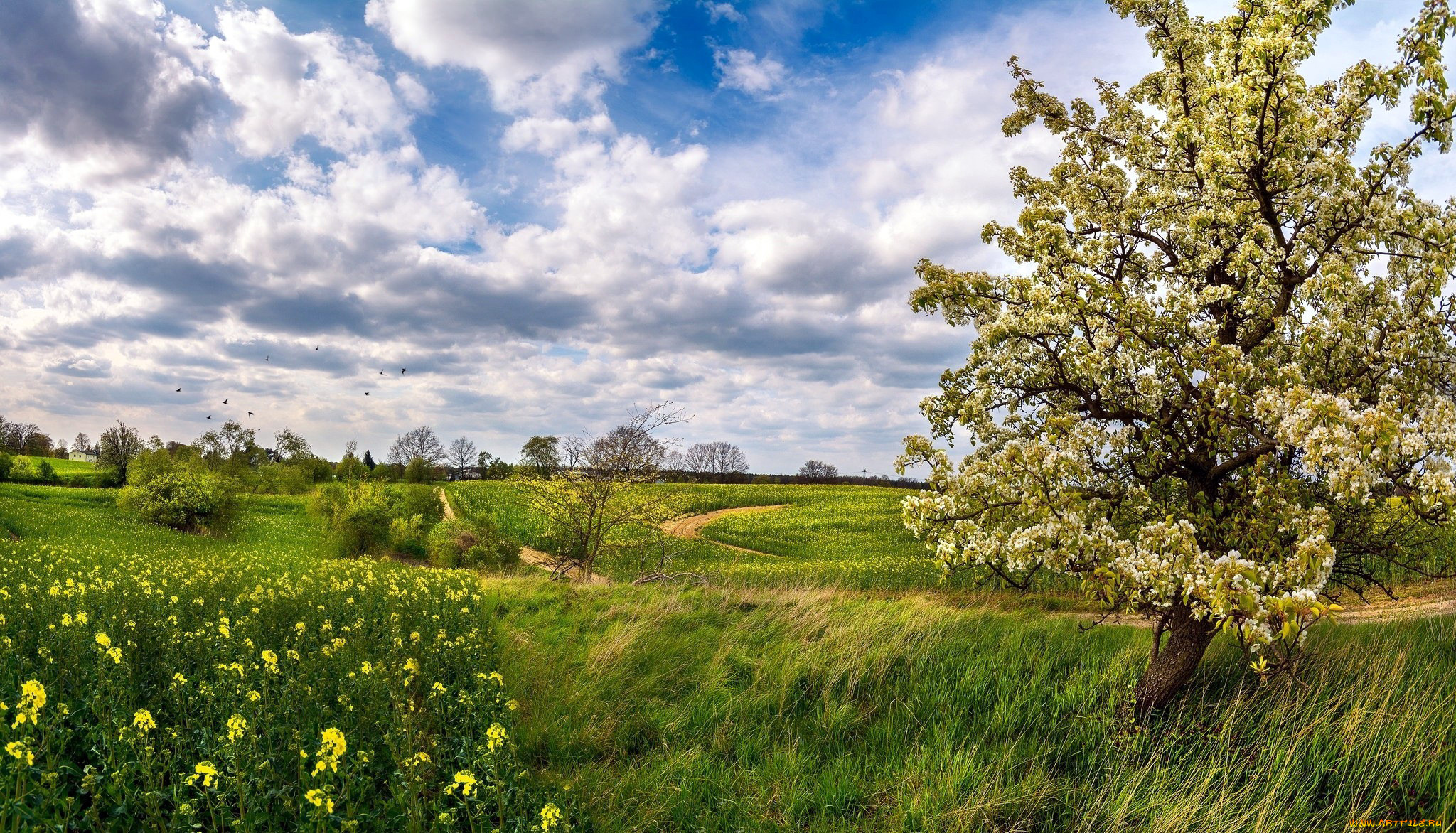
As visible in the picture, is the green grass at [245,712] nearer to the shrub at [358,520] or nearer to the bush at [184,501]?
the shrub at [358,520]

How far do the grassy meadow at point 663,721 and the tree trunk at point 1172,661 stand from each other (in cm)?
25

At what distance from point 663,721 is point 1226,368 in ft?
21.3

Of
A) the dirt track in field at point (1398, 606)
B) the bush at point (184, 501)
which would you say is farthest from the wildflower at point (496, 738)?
the bush at point (184, 501)

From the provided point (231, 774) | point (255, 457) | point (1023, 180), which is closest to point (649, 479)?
point (1023, 180)

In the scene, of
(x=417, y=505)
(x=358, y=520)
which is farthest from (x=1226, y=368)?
(x=417, y=505)

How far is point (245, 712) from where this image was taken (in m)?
4.81

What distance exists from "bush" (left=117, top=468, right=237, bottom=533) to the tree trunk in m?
39.0

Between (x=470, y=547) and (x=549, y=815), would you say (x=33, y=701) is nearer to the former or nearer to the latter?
(x=549, y=815)

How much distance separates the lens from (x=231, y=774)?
4168 millimetres

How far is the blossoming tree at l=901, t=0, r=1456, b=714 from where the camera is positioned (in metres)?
5.62

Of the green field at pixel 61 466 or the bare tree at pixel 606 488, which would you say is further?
the green field at pixel 61 466

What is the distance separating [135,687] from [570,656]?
16.0ft

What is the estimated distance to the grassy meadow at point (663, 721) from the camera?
4.53m

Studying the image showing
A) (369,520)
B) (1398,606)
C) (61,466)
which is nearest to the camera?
(1398,606)
